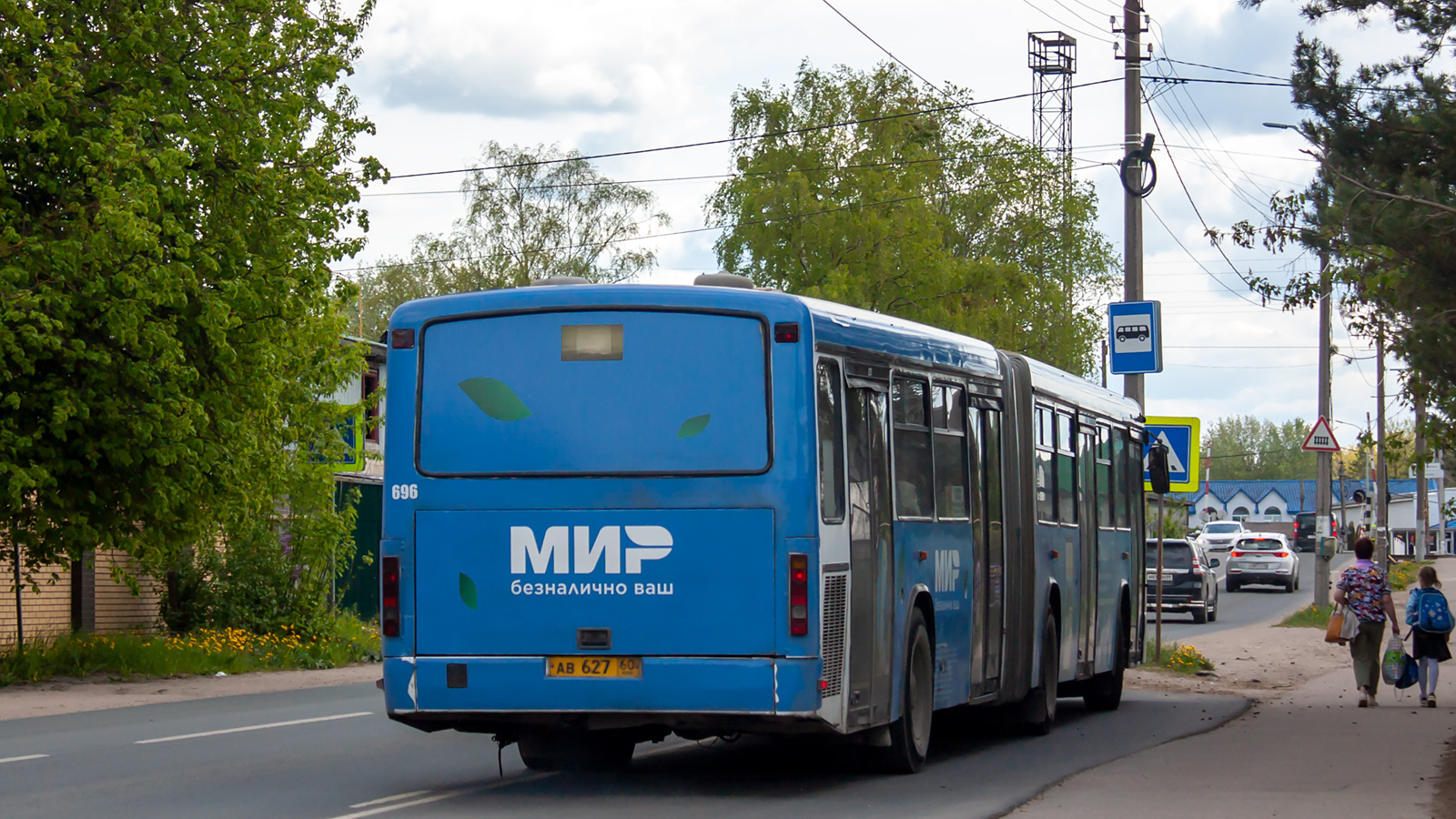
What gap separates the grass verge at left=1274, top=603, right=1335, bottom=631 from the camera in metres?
35.5

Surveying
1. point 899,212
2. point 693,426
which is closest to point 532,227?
point 899,212

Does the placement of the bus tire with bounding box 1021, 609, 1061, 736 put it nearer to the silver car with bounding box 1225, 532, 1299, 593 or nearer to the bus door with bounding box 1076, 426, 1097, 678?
the bus door with bounding box 1076, 426, 1097, 678

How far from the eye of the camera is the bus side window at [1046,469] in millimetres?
15406

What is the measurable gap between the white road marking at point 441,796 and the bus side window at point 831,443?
9.13ft

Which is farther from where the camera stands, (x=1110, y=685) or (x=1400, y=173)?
(x=1110, y=685)

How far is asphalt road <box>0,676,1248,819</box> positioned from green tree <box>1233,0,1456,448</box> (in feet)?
13.1

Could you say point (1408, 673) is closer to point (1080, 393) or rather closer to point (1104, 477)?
point (1104, 477)

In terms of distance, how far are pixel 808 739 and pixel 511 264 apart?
5255 centimetres

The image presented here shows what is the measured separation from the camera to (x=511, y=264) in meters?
65.2

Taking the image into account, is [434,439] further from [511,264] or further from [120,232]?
[511,264]

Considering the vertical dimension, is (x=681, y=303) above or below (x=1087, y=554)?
above

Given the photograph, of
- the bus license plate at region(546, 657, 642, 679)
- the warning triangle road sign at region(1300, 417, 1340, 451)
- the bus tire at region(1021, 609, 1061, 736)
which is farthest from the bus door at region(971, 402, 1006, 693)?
the warning triangle road sign at region(1300, 417, 1340, 451)

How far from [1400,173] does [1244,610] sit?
3195cm

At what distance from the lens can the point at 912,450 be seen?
12.2 metres
